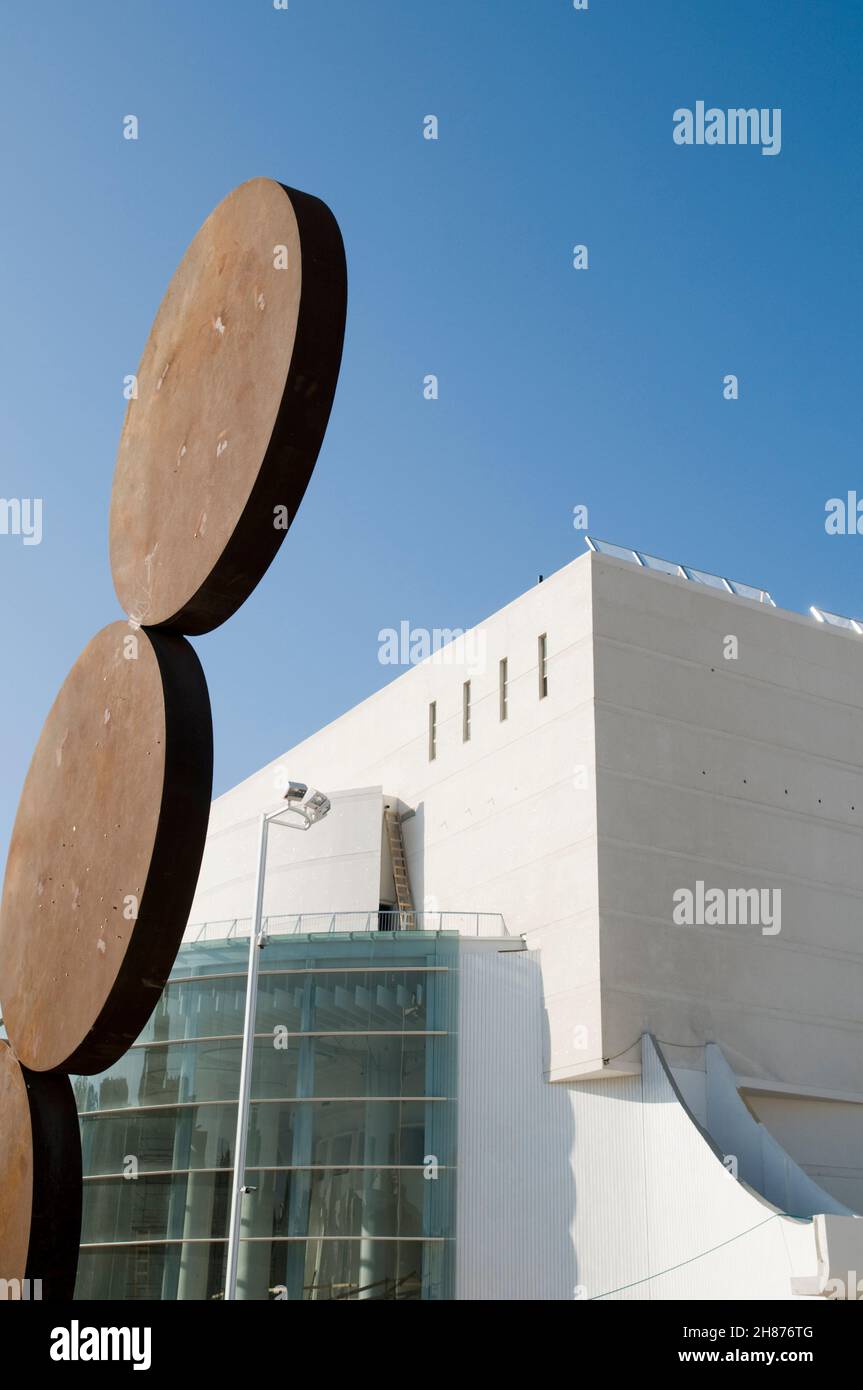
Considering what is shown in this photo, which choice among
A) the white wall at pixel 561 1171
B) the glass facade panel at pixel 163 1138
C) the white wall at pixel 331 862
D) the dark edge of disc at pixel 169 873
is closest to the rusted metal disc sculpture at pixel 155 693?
the dark edge of disc at pixel 169 873

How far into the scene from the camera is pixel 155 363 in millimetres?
3562

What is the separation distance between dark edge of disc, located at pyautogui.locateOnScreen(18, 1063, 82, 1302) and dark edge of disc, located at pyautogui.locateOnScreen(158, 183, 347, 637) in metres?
1.26

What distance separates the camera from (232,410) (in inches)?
113

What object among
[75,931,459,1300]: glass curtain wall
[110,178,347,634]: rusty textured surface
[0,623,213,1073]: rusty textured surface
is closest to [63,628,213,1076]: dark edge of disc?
[0,623,213,1073]: rusty textured surface

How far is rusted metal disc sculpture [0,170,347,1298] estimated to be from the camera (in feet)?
9.06

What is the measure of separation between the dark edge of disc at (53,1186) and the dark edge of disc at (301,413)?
1.26 meters

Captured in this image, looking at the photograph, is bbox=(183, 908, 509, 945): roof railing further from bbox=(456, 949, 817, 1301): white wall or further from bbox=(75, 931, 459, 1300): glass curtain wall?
bbox=(456, 949, 817, 1301): white wall

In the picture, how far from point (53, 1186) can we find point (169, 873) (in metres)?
0.90

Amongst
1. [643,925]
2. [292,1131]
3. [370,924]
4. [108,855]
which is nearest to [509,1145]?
[292,1131]

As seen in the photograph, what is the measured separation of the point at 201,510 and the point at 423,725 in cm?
3640

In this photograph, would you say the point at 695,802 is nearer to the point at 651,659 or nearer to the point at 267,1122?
the point at 651,659

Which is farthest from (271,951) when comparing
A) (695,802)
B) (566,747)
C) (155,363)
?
(155,363)
